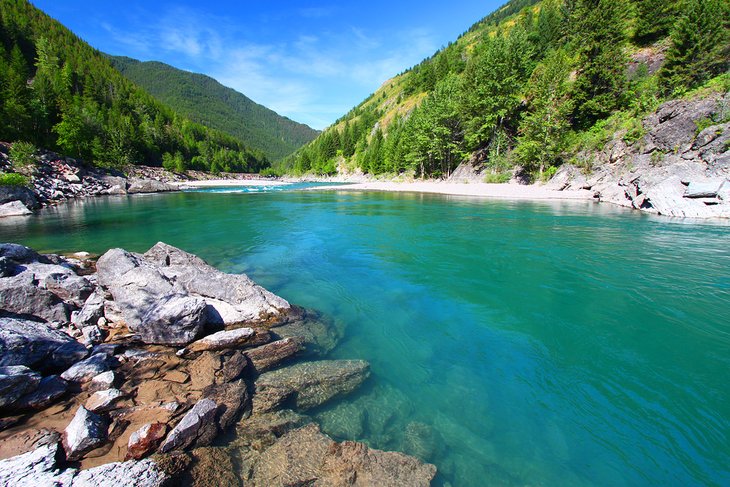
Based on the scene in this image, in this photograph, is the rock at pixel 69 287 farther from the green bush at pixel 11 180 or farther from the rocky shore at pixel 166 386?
the green bush at pixel 11 180

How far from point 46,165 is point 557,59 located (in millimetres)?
75894

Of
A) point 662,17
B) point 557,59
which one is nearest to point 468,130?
point 557,59

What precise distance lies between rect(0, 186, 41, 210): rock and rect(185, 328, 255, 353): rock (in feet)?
123

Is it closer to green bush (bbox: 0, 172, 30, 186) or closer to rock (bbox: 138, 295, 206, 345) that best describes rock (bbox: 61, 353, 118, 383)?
rock (bbox: 138, 295, 206, 345)

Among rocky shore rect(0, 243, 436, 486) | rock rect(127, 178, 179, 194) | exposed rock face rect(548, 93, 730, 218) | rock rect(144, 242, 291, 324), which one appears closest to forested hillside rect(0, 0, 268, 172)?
rock rect(127, 178, 179, 194)

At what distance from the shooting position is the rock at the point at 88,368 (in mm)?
5133

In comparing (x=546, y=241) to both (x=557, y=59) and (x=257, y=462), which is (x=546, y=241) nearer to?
(x=257, y=462)

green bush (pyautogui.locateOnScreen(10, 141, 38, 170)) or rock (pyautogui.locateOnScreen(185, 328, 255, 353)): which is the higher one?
green bush (pyautogui.locateOnScreen(10, 141, 38, 170))

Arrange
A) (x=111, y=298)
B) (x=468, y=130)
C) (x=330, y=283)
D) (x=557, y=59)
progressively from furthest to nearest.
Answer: (x=468, y=130) → (x=557, y=59) → (x=330, y=283) → (x=111, y=298)

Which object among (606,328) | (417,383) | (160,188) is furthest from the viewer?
(160,188)

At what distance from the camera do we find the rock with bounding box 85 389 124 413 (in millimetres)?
4469

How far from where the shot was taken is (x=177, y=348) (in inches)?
253

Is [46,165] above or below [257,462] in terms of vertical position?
above

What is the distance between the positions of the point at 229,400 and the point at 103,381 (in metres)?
2.32
